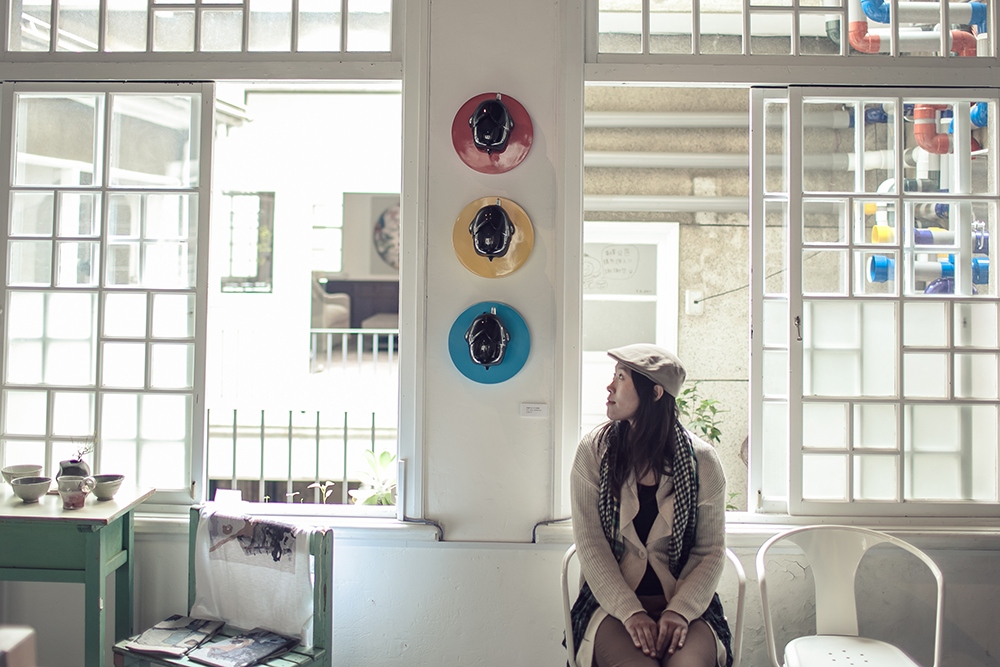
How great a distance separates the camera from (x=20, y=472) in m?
2.42

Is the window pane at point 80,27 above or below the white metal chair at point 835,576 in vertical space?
above

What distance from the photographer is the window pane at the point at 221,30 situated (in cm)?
265

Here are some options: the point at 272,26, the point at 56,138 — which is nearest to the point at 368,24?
the point at 272,26

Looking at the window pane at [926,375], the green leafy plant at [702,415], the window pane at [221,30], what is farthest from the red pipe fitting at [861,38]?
the window pane at [221,30]

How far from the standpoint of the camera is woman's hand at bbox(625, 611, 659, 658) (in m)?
1.89

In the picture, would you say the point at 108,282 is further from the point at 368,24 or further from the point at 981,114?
the point at 981,114

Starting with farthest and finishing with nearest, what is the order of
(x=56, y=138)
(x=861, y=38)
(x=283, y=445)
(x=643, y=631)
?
1. (x=283, y=445)
2. (x=56, y=138)
3. (x=861, y=38)
4. (x=643, y=631)

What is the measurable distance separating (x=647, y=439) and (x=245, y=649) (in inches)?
58.6

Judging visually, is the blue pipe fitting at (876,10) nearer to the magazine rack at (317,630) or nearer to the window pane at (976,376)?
the window pane at (976,376)

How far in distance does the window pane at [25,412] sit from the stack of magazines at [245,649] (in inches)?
50.7

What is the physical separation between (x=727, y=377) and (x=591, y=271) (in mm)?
1313

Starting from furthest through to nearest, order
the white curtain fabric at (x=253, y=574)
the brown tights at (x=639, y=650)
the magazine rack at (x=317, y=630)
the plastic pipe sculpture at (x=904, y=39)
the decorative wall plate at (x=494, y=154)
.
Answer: the plastic pipe sculpture at (x=904, y=39), the decorative wall plate at (x=494, y=154), the white curtain fabric at (x=253, y=574), the magazine rack at (x=317, y=630), the brown tights at (x=639, y=650)

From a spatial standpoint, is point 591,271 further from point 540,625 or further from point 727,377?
point 540,625

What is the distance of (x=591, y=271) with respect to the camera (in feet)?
16.5
